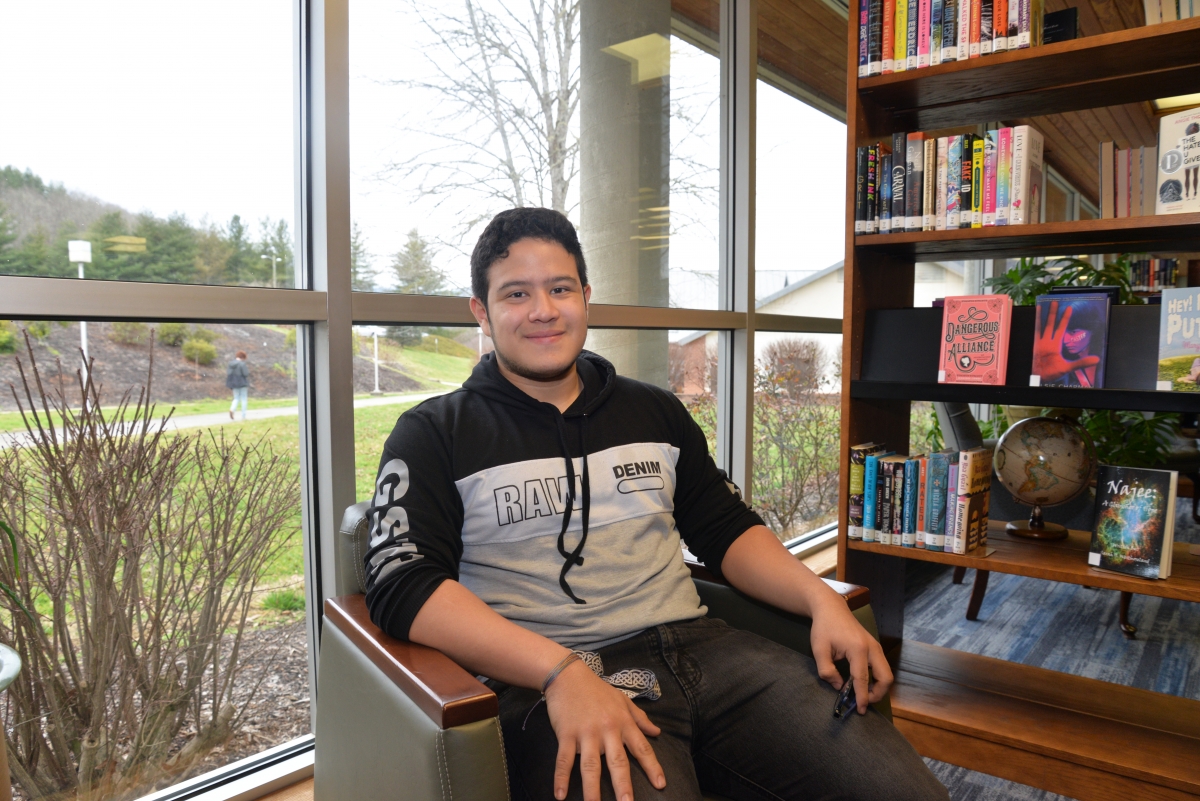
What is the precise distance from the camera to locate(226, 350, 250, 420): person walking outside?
64.4 inches

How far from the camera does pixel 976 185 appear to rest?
203 cm

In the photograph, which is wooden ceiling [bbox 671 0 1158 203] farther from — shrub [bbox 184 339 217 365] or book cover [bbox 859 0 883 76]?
shrub [bbox 184 339 217 365]

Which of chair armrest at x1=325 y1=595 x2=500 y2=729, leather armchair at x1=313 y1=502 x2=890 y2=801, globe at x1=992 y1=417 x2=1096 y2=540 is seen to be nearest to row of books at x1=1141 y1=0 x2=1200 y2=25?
globe at x1=992 y1=417 x2=1096 y2=540

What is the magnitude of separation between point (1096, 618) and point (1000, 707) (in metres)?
1.56

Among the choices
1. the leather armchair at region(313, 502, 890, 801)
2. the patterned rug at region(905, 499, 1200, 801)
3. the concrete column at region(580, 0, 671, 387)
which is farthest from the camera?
the patterned rug at region(905, 499, 1200, 801)

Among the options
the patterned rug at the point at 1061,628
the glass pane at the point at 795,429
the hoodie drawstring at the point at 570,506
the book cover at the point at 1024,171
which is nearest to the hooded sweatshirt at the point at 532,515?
the hoodie drawstring at the point at 570,506

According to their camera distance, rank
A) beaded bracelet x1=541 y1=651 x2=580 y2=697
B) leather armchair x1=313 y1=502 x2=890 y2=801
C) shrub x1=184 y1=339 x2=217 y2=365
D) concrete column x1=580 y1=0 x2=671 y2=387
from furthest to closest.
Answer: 1. concrete column x1=580 y1=0 x2=671 y2=387
2. shrub x1=184 y1=339 x2=217 y2=365
3. beaded bracelet x1=541 y1=651 x2=580 y2=697
4. leather armchair x1=313 y1=502 x2=890 y2=801

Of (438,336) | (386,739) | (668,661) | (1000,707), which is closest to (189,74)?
(438,336)

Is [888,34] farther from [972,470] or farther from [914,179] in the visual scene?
[972,470]

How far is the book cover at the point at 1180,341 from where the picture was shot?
1743 mm

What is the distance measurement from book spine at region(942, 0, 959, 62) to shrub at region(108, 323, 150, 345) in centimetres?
200

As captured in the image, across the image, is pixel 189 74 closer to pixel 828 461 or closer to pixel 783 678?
pixel 783 678

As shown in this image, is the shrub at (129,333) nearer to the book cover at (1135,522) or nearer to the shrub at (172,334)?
the shrub at (172,334)

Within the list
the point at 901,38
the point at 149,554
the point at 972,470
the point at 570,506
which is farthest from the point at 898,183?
the point at 149,554
